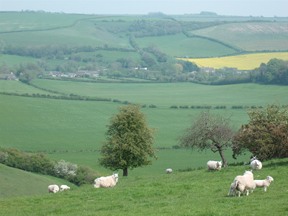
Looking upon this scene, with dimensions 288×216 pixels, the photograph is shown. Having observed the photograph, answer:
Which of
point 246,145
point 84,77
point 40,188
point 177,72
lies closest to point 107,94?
point 84,77

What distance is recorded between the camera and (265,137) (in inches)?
1437

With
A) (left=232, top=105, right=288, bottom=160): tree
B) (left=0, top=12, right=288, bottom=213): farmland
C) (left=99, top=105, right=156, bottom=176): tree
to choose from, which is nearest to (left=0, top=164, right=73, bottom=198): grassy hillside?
(left=0, top=12, right=288, bottom=213): farmland

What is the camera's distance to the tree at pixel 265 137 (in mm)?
36219

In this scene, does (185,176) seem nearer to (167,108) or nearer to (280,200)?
(280,200)

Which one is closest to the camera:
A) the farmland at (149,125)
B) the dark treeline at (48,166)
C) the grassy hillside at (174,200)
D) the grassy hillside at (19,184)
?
the grassy hillside at (174,200)

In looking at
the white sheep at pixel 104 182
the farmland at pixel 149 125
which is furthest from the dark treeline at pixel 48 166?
the white sheep at pixel 104 182

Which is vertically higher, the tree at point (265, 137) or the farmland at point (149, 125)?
the tree at point (265, 137)

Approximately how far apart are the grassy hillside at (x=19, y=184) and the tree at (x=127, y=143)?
5.83 meters

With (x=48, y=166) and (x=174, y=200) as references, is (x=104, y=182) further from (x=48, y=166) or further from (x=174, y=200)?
(x=48, y=166)

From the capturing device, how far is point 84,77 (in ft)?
577

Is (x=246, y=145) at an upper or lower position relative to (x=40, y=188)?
upper

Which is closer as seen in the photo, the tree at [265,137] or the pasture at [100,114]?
the tree at [265,137]

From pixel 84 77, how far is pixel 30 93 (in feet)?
163

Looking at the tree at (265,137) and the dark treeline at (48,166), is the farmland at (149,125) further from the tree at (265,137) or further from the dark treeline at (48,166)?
the dark treeline at (48,166)
